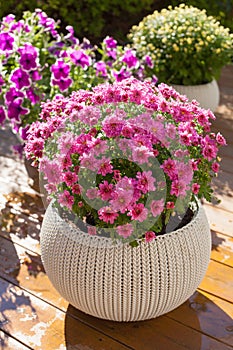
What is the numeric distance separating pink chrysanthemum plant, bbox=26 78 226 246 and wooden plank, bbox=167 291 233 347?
1.13 feet

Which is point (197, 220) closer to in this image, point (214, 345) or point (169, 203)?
point (169, 203)

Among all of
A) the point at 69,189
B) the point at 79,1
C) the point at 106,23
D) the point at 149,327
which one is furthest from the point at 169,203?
the point at 106,23

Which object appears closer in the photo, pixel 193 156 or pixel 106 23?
pixel 193 156

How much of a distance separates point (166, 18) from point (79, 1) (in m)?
1.29

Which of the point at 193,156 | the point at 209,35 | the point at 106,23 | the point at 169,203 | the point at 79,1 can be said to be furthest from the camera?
the point at 106,23

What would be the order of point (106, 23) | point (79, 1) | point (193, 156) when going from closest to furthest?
point (193, 156) < point (79, 1) < point (106, 23)

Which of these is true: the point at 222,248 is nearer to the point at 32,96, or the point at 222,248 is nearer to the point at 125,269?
the point at 125,269

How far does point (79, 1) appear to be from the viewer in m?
4.70

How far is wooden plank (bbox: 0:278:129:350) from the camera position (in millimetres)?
1914

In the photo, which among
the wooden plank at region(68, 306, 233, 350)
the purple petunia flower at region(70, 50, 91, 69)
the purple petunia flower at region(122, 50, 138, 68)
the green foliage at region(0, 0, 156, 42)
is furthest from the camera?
the green foliage at region(0, 0, 156, 42)

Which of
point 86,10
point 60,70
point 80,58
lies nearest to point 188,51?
point 80,58

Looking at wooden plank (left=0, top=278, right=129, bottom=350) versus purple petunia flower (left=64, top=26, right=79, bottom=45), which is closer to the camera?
wooden plank (left=0, top=278, right=129, bottom=350)

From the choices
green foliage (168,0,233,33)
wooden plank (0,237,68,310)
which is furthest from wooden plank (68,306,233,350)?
green foliage (168,0,233,33)

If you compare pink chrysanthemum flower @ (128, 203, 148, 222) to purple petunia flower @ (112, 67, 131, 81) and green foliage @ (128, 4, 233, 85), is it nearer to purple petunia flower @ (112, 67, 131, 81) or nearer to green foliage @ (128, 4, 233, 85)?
purple petunia flower @ (112, 67, 131, 81)
